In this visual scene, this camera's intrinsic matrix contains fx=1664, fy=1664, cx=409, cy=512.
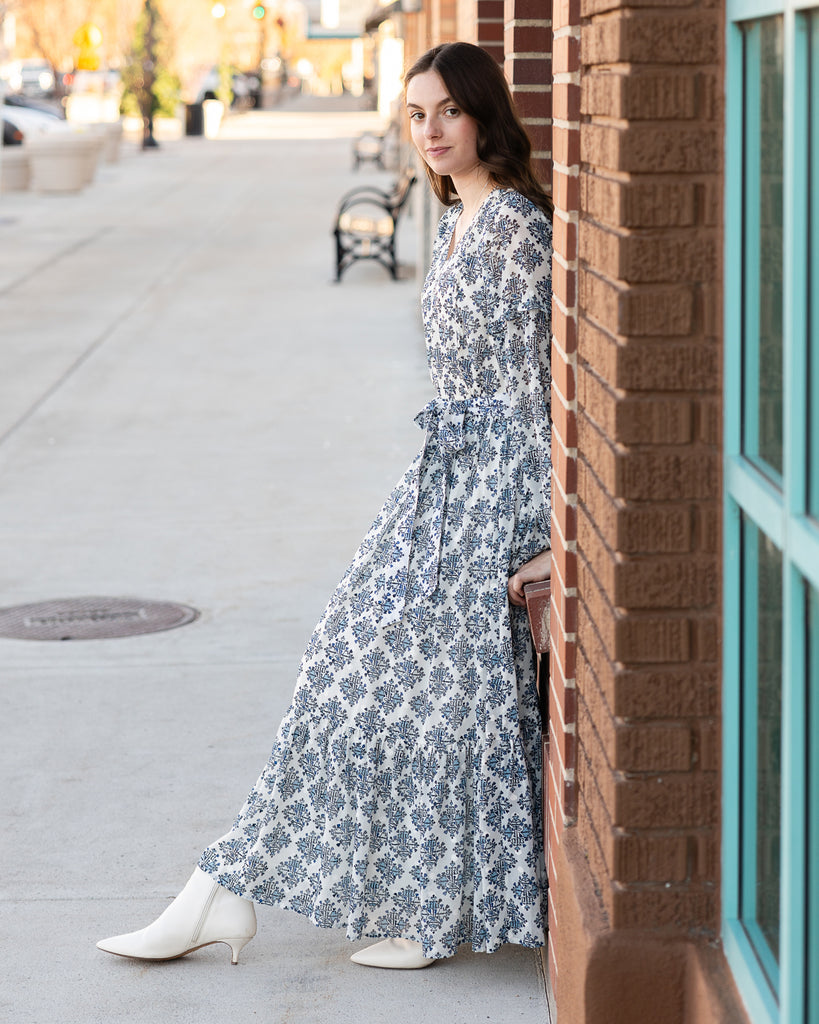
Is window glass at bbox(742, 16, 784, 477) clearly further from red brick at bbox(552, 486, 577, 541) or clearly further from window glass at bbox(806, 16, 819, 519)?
red brick at bbox(552, 486, 577, 541)

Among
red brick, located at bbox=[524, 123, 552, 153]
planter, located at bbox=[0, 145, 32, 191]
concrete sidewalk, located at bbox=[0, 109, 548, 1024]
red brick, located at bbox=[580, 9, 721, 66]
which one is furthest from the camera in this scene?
planter, located at bbox=[0, 145, 32, 191]

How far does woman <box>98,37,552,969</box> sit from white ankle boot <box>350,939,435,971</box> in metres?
0.06

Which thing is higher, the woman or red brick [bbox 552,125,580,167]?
red brick [bbox 552,125,580,167]

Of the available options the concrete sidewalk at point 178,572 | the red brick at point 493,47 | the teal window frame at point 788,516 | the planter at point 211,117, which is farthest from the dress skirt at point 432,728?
the planter at point 211,117

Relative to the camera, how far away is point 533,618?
3.33 metres

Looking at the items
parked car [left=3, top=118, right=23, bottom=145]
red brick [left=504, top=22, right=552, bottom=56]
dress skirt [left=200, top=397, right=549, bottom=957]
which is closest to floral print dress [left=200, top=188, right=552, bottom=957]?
dress skirt [left=200, top=397, right=549, bottom=957]

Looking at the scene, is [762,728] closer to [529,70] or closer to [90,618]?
[529,70]

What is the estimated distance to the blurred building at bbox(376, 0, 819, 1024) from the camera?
6.39ft

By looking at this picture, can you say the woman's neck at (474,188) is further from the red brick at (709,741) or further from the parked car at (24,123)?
the parked car at (24,123)

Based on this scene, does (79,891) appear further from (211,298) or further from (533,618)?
(211,298)

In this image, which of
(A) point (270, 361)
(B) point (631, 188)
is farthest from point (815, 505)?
(A) point (270, 361)

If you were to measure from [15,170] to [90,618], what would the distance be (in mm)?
25606

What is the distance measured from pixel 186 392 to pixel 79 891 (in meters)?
7.51

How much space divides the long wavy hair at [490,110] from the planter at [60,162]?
26824 millimetres
